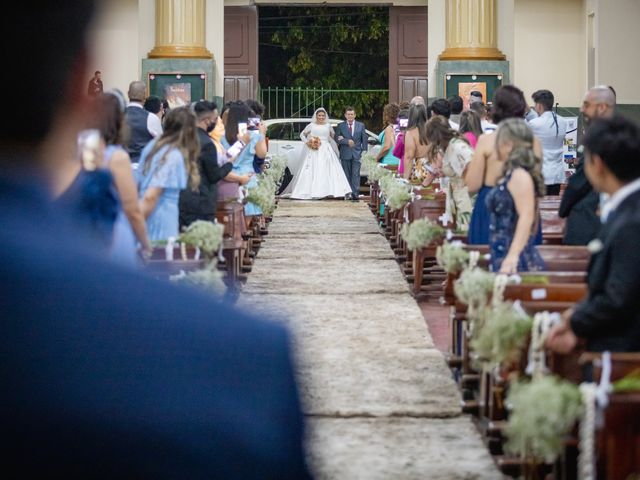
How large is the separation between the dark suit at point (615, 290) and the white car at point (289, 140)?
20428 mm

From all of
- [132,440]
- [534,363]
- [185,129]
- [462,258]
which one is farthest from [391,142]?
[132,440]

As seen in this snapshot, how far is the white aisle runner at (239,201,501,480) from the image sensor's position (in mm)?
6578

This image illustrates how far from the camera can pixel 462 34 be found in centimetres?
2483

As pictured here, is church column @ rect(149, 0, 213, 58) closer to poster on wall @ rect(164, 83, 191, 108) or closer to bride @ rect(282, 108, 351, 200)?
poster on wall @ rect(164, 83, 191, 108)

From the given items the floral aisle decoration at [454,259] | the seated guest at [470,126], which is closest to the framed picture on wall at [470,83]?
the seated guest at [470,126]

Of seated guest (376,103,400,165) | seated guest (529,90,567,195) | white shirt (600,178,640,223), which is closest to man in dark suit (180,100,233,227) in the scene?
seated guest (529,90,567,195)

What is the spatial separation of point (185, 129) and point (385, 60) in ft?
99.7

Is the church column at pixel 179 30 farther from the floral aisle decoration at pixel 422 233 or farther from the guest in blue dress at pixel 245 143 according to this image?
the floral aisle decoration at pixel 422 233

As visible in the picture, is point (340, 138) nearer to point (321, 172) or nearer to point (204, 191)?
point (321, 172)

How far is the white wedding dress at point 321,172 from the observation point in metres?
24.1

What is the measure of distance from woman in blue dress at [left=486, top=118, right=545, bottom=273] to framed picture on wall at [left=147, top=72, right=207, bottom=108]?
658 inches

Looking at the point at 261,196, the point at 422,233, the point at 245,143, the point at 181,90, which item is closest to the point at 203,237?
the point at 422,233

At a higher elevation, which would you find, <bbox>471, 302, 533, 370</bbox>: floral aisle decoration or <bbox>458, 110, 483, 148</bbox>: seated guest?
<bbox>458, 110, 483, 148</bbox>: seated guest

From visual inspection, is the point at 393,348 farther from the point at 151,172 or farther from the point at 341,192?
the point at 341,192
